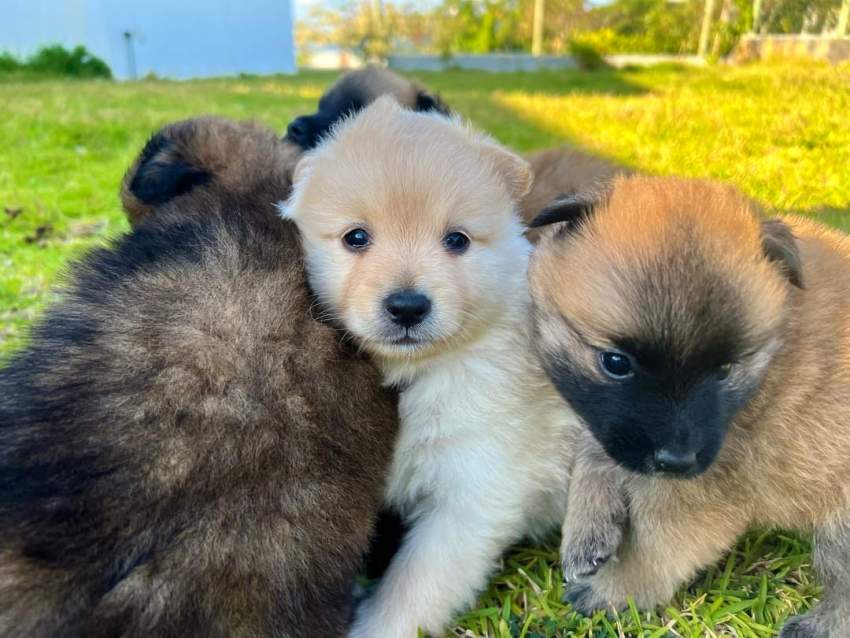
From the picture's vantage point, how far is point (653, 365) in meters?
1.99

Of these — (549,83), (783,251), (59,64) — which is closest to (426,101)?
(783,251)

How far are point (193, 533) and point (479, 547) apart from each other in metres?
0.94

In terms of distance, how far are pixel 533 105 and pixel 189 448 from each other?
10456 millimetres

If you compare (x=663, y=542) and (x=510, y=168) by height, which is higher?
(x=510, y=168)

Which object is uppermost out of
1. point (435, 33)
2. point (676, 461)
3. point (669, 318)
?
point (669, 318)

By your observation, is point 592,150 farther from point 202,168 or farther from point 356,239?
point 356,239

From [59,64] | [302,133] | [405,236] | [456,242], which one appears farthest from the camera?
[59,64]

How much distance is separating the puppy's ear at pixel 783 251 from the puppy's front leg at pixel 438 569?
1.09 m

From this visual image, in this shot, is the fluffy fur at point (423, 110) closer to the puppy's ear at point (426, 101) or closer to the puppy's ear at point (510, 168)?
the puppy's ear at point (426, 101)

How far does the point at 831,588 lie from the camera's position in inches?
88.5

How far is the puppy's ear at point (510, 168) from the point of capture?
9.13ft

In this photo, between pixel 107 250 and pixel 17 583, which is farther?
pixel 107 250

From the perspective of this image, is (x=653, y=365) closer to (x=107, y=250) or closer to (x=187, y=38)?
(x=107, y=250)

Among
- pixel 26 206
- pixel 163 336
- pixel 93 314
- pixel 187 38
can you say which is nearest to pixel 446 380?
pixel 163 336
